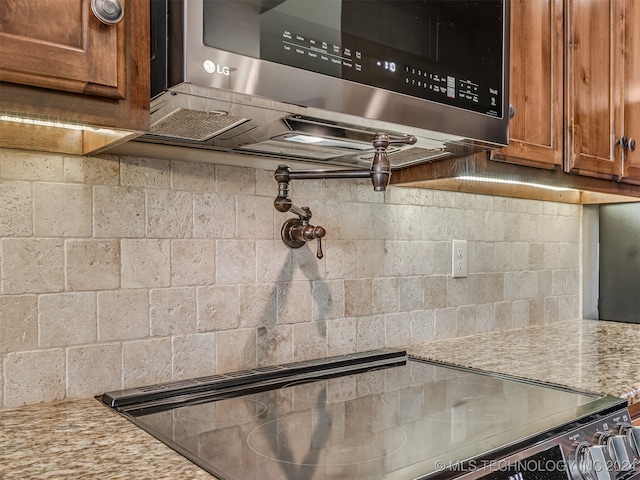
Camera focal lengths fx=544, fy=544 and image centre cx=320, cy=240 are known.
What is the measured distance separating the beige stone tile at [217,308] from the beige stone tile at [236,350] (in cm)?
2

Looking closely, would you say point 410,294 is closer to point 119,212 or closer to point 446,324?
point 446,324

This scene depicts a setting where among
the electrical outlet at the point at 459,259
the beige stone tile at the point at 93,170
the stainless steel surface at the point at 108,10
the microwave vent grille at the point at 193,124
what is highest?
the stainless steel surface at the point at 108,10

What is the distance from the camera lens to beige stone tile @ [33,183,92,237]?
3.30 feet

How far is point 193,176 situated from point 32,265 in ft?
1.21

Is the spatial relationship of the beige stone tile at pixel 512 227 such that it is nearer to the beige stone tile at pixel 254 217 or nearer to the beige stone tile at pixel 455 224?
the beige stone tile at pixel 455 224

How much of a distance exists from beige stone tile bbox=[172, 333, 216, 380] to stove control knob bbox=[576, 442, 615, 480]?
2.45 ft

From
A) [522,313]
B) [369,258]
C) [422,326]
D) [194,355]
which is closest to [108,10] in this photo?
[194,355]

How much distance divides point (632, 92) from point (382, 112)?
3.82 ft

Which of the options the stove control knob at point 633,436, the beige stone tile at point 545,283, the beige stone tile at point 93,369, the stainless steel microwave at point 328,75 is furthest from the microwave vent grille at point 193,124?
the beige stone tile at point 545,283

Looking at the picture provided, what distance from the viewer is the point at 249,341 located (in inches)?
50.2

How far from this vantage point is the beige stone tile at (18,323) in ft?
3.18

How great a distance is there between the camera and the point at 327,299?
55.9 inches

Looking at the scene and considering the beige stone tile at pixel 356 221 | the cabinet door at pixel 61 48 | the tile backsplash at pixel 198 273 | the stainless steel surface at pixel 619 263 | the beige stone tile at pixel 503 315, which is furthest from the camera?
the stainless steel surface at pixel 619 263
